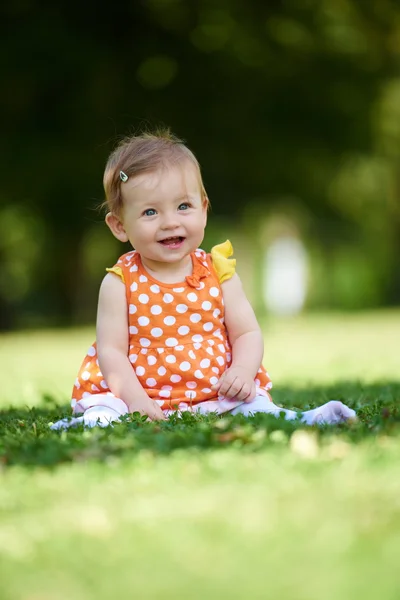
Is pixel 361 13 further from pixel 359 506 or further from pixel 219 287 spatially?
→ pixel 359 506

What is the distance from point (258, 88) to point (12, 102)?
17.1ft

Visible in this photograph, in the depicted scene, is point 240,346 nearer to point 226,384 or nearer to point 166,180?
point 226,384

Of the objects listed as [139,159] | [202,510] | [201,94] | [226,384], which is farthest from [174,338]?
[201,94]

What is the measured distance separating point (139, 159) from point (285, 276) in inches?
1203

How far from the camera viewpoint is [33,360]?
1162 cm

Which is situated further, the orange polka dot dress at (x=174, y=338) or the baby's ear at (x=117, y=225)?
the baby's ear at (x=117, y=225)

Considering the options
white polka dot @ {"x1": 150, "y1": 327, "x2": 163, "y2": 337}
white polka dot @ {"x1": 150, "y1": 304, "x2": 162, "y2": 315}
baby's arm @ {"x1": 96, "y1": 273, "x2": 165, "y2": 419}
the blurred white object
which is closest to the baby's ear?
baby's arm @ {"x1": 96, "y1": 273, "x2": 165, "y2": 419}

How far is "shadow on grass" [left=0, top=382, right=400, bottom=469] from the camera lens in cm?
379

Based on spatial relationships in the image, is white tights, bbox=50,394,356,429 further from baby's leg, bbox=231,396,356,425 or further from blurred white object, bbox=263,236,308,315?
blurred white object, bbox=263,236,308,315

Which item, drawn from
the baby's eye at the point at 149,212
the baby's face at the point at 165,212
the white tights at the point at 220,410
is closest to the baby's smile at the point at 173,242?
the baby's face at the point at 165,212

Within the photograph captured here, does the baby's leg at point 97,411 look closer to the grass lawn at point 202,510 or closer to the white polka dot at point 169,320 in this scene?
the grass lawn at point 202,510

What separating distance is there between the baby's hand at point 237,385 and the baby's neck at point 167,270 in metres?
0.61

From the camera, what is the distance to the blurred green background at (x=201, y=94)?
19.8 metres

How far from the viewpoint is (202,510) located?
9.80 feet
